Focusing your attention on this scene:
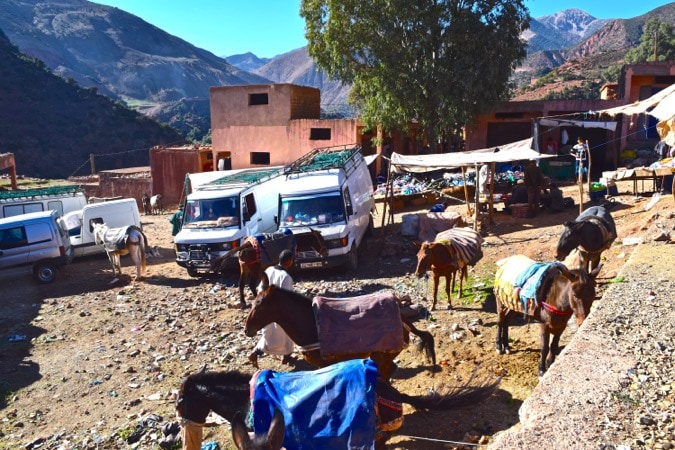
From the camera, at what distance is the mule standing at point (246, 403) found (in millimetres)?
Answer: 4117

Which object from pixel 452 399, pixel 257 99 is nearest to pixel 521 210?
pixel 452 399

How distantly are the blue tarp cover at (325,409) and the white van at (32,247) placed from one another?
11871 mm

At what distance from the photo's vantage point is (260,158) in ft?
92.5

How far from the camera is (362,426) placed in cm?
408

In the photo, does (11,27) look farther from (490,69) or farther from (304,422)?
(304,422)

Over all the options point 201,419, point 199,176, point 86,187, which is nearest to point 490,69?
point 199,176

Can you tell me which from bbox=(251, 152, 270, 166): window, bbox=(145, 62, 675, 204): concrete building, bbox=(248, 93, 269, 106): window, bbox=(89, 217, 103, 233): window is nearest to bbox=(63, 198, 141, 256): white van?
bbox=(89, 217, 103, 233): window

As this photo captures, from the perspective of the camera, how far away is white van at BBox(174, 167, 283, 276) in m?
12.8

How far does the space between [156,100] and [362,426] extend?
120 m

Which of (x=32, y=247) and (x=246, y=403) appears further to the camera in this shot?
(x=32, y=247)

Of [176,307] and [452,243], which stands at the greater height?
[452,243]

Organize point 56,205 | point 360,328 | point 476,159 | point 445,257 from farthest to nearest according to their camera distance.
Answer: point 56,205, point 476,159, point 445,257, point 360,328

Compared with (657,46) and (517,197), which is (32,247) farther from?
(657,46)

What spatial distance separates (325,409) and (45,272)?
488 inches
